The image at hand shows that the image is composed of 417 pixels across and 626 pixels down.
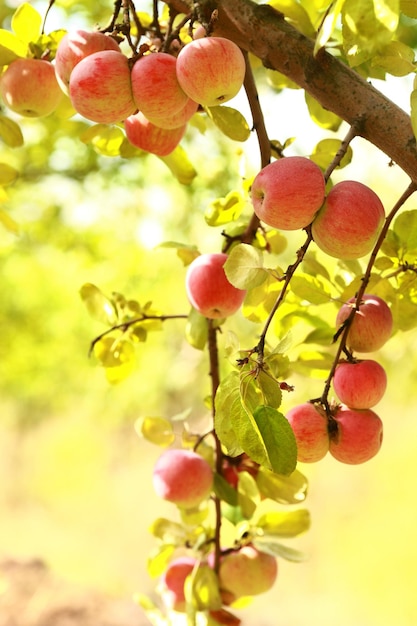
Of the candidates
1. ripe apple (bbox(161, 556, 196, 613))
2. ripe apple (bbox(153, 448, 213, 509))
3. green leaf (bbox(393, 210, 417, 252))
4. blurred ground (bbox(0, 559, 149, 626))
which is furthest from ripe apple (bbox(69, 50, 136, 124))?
blurred ground (bbox(0, 559, 149, 626))

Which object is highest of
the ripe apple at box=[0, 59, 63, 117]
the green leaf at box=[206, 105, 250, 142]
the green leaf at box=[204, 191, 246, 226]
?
the ripe apple at box=[0, 59, 63, 117]

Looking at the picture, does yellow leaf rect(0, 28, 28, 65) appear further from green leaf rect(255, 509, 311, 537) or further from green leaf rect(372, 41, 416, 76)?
green leaf rect(255, 509, 311, 537)

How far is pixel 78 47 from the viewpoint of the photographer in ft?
1.69

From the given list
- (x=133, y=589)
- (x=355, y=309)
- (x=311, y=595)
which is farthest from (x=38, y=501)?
(x=355, y=309)

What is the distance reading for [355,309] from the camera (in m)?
0.49

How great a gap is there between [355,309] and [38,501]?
13.0 ft

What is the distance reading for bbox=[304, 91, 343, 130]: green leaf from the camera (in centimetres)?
63

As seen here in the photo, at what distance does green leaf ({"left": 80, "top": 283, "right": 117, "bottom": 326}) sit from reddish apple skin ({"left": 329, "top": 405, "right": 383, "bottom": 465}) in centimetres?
30

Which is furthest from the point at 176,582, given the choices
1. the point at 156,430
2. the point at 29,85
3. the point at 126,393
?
the point at 126,393

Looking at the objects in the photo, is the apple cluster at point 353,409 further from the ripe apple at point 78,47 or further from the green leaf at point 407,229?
the ripe apple at point 78,47

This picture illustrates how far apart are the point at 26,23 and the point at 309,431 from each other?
40cm

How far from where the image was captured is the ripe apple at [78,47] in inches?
20.2

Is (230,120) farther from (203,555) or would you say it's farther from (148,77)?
(203,555)

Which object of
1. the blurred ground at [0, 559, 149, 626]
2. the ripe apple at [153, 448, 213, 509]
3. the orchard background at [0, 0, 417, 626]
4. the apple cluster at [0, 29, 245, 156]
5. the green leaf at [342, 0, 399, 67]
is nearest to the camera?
the green leaf at [342, 0, 399, 67]
